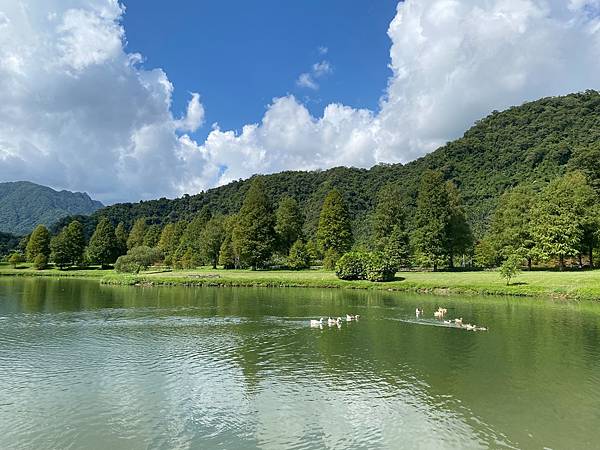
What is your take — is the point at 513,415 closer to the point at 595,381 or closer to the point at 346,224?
the point at 595,381

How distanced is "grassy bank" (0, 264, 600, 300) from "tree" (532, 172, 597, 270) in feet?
14.8

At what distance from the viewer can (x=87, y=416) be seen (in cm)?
1569

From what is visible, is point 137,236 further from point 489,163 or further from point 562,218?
point 562,218

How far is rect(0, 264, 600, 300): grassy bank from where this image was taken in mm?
48469

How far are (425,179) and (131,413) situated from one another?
63589mm

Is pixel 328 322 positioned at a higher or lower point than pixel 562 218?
lower

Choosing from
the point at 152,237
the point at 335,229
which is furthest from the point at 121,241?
the point at 335,229

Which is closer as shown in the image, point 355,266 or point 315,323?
point 315,323

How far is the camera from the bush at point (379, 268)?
2436 inches

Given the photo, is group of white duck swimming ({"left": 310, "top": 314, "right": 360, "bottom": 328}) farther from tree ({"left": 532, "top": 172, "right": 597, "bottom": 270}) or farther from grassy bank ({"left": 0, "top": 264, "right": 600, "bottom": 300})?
tree ({"left": 532, "top": 172, "right": 597, "bottom": 270})

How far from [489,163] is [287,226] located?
6181cm

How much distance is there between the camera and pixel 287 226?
301 feet

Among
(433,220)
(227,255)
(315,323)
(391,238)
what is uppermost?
(433,220)

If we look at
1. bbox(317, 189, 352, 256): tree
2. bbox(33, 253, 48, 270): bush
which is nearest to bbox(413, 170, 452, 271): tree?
bbox(317, 189, 352, 256): tree
